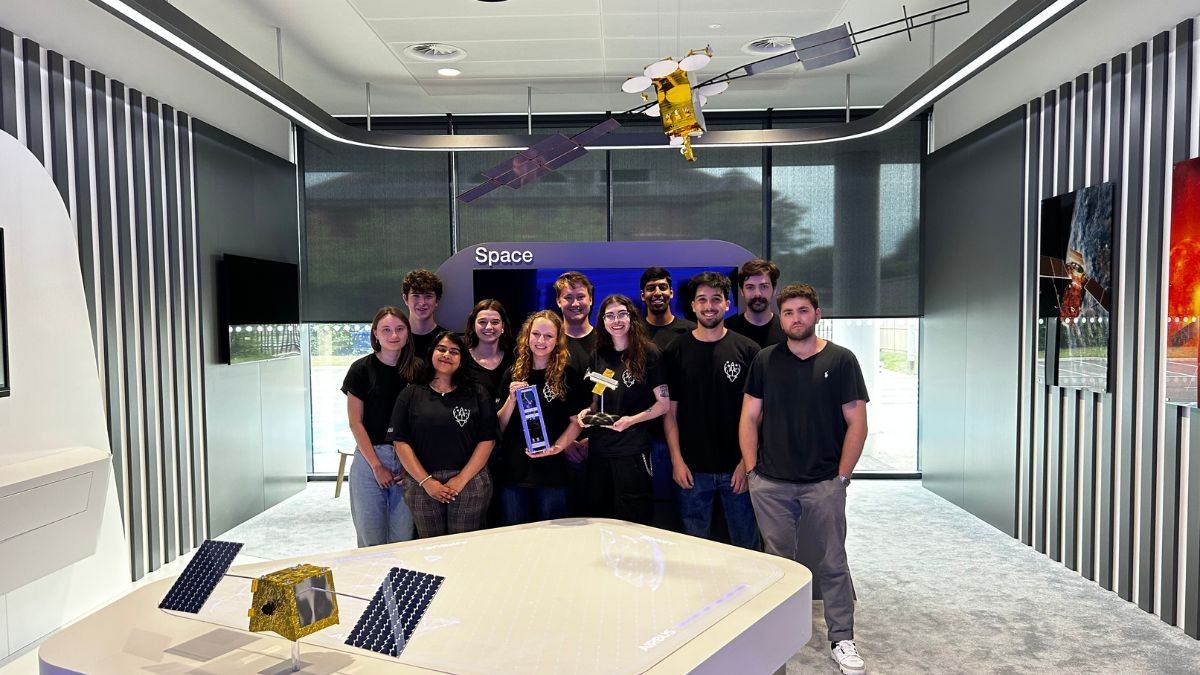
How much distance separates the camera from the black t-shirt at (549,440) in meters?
3.50

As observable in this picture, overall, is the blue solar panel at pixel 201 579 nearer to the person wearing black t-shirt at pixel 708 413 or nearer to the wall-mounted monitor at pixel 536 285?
the person wearing black t-shirt at pixel 708 413

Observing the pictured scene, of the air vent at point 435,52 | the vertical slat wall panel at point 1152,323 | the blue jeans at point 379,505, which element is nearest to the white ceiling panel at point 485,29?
the air vent at point 435,52

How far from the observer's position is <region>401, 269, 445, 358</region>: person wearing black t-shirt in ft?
13.6

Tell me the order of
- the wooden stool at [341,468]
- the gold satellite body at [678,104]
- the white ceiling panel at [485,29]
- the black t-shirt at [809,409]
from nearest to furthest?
the gold satellite body at [678,104] → the black t-shirt at [809,409] → the white ceiling panel at [485,29] → the wooden stool at [341,468]

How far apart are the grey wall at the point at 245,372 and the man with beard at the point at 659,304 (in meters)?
3.20

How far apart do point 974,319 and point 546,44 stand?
3801 millimetres

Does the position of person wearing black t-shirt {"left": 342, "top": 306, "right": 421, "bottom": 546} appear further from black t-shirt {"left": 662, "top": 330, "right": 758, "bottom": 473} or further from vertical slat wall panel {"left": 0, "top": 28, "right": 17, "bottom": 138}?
vertical slat wall panel {"left": 0, "top": 28, "right": 17, "bottom": 138}

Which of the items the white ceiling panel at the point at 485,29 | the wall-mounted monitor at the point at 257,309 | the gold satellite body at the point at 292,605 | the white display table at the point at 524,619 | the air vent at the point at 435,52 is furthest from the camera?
the wall-mounted monitor at the point at 257,309

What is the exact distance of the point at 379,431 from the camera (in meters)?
3.75

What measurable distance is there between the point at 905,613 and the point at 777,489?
1.19 meters

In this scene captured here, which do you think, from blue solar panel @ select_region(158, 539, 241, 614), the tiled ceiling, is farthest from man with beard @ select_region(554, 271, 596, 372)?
blue solar panel @ select_region(158, 539, 241, 614)

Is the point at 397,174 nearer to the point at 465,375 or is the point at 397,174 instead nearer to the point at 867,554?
the point at 465,375

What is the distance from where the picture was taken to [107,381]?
4.15 meters

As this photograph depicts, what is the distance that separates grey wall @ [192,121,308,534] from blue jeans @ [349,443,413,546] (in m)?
2.14
